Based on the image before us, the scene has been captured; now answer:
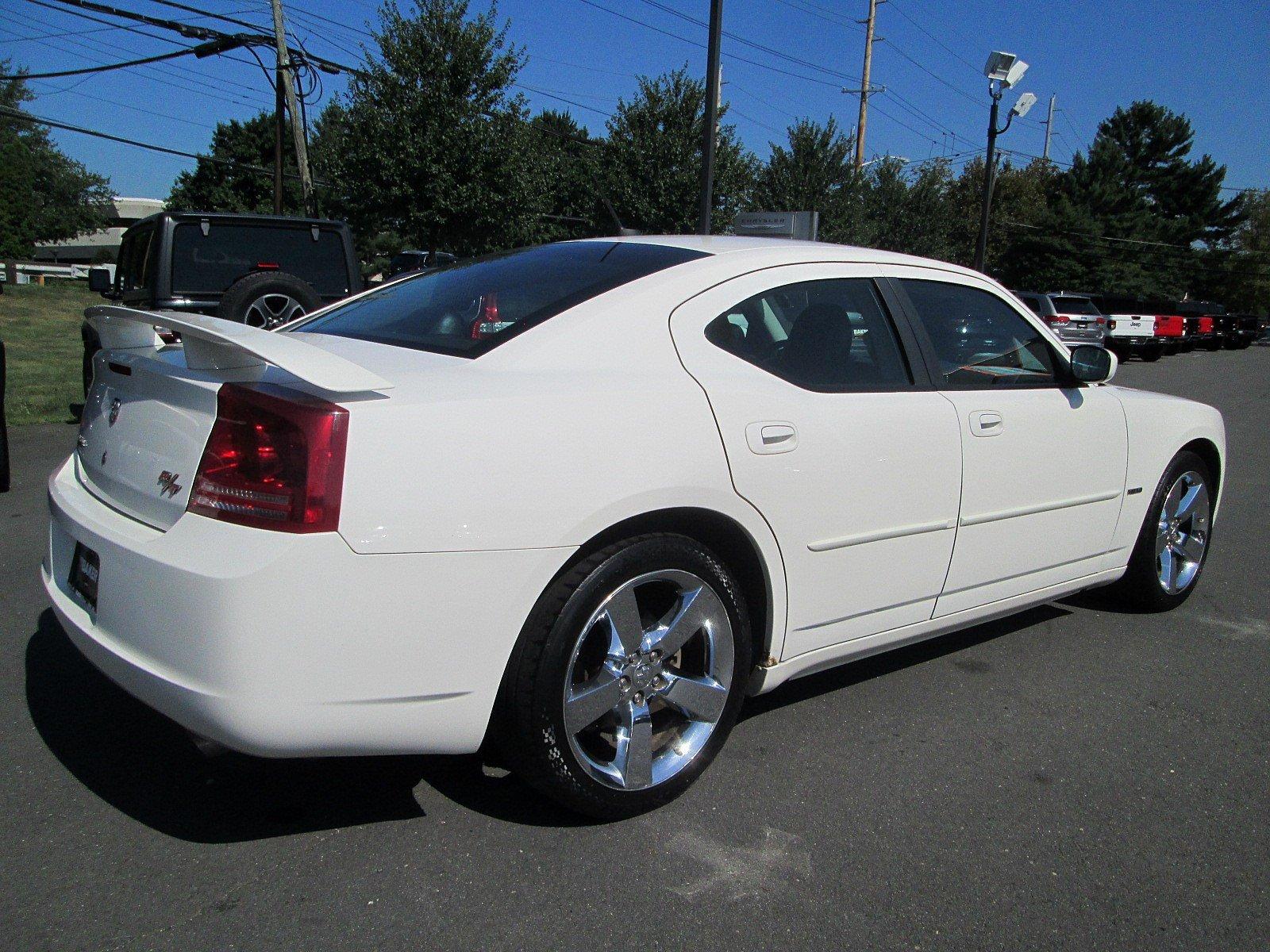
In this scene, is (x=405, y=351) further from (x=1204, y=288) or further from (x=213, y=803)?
(x=1204, y=288)

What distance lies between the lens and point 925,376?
3.45 metres

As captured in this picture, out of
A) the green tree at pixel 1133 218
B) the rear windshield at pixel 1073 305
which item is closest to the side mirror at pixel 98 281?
the rear windshield at pixel 1073 305

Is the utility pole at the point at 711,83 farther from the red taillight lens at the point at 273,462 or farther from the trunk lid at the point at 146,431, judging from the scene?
the red taillight lens at the point at 273,462

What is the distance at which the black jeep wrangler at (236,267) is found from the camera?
7.66 metres

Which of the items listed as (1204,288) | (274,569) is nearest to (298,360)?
(274,569)

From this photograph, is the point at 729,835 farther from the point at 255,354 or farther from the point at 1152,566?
the point at 1152,566

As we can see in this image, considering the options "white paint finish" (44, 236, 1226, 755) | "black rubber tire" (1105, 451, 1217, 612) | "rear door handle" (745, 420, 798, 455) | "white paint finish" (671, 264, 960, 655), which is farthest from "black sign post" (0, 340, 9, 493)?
"black rubber tire" (1105, 451, 1217, 612)

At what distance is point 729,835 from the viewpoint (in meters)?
A: 2.71

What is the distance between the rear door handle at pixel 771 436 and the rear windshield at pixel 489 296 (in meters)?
0.60

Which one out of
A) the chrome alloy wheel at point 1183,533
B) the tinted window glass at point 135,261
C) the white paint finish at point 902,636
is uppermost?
the tinted window glass at point 135,261

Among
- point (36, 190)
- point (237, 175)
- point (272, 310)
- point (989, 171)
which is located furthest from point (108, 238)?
point (272, 310)

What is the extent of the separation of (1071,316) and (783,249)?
2379cm

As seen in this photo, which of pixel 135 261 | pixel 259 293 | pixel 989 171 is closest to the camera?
pixel 259 293

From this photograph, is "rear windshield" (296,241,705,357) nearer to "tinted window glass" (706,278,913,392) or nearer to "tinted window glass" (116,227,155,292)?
"tinted window glass" (706,278,913,392)
